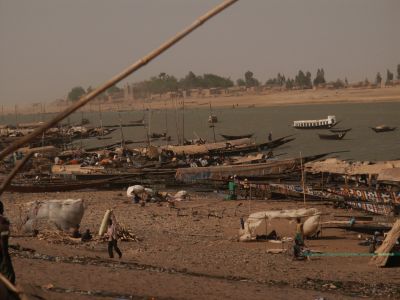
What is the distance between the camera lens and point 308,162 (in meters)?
23.5

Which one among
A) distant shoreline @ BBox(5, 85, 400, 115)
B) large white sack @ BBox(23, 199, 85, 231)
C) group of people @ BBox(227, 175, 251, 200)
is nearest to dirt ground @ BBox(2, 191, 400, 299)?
large white sack @ BBox(23, 199, 85, 231)

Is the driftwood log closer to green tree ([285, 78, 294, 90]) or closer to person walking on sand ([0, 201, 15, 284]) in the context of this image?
person walking on sand ([0, 201, 15, 284])

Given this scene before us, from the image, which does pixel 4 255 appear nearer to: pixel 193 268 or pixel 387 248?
pixel 193 268

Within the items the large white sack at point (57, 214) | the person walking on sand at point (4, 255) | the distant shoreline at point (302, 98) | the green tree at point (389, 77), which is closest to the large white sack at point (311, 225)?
the large white sack at point (57, 214)

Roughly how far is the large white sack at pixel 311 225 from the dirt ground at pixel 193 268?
21 centimetres

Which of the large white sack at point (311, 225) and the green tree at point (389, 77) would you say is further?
the green tree at point (389, 77)

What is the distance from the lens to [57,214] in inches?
452

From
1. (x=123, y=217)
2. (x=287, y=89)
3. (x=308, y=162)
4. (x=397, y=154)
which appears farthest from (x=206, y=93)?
(x=123, y=217)

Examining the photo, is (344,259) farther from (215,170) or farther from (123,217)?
(215,170)

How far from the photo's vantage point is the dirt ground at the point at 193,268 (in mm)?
7500

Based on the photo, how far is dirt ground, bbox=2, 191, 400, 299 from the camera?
7.50m

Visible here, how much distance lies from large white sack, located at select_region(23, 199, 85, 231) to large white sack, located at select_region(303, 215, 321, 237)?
14.2 ft

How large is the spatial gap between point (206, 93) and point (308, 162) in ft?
378

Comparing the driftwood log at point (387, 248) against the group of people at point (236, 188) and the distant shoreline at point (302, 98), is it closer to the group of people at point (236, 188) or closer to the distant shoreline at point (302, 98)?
the group of people at point (236, 188)
